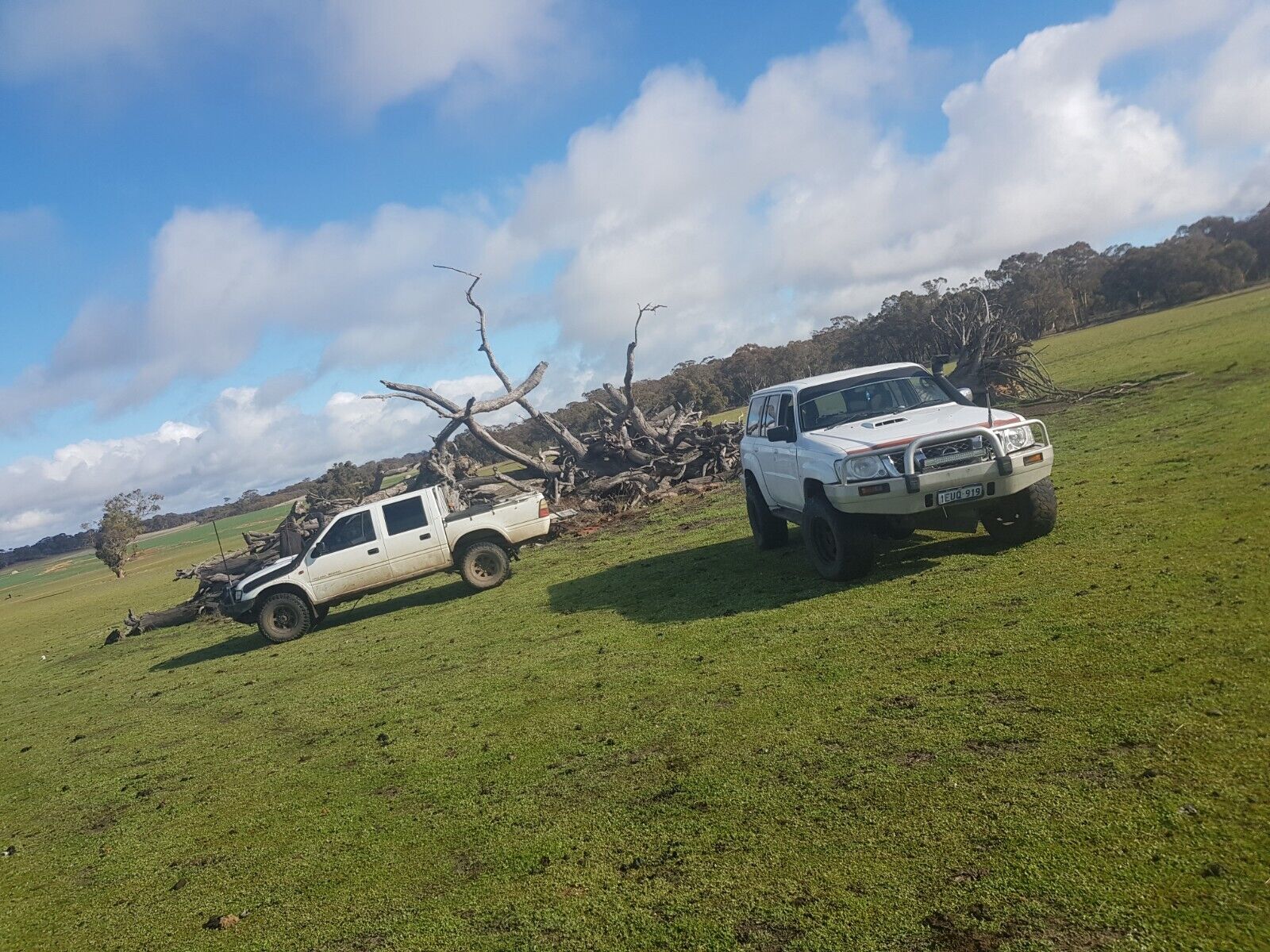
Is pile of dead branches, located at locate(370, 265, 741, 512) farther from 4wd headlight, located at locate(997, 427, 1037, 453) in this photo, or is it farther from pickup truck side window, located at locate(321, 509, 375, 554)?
4wd headlight, located at locate(997, 427, 1037, 453)

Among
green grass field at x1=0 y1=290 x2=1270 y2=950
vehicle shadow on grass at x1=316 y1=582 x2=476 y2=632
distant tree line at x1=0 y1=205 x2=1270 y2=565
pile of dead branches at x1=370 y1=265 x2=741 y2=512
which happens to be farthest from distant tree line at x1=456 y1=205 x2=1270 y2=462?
green grass field at x1=0 y1=290 x2=1270 y2=950

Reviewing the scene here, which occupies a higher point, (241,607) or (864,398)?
(864,398)

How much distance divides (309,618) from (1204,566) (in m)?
11.5

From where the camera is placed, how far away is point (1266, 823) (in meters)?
3.04

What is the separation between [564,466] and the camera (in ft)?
75.4

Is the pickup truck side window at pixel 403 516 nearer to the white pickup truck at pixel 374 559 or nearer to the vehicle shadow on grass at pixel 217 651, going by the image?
the white pickup truck at pixel 374 559

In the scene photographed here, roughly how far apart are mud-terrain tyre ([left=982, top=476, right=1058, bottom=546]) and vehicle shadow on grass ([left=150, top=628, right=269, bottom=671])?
10.6 metres

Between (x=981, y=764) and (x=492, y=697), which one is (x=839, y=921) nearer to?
(x=981, y=764)

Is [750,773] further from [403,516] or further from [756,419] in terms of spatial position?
[403,516]

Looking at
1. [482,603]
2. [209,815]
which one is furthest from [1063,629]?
[482,603]

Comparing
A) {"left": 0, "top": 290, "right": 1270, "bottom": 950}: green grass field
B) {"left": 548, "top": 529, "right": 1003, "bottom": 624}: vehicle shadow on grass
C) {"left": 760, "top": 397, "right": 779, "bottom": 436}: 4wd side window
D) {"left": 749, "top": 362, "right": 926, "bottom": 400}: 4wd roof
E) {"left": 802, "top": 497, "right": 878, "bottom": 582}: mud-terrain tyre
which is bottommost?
{"left": 0, "top": 290, "right": 1270, "bottom": 950}: green grass field

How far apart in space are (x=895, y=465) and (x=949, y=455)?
480 millimetres

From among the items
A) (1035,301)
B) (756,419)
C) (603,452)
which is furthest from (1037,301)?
(756,419)

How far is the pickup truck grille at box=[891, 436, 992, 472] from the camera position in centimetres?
714
